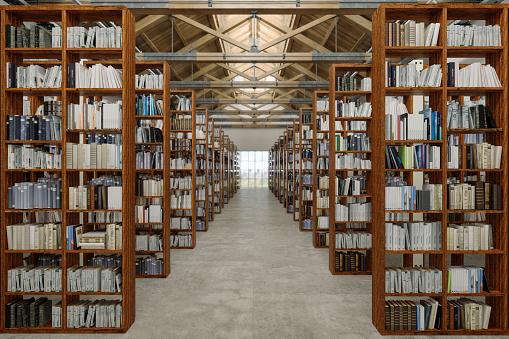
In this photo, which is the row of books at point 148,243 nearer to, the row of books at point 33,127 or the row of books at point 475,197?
the row of books at point 33,127

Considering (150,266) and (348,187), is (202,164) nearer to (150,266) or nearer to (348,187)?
(150,266)

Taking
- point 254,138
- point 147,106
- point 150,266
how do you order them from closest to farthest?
point 150,266 < point 147,106 < point 254,138

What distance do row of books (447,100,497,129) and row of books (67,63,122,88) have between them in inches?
153

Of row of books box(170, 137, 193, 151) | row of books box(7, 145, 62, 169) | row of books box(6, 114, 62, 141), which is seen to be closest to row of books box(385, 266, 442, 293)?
row of books box(7, 145, 62, 169)

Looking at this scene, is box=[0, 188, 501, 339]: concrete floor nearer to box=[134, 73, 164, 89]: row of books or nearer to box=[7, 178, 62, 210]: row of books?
box=[7, 178, 62, 210]: row of books

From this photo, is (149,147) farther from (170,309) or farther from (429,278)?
(429,278)

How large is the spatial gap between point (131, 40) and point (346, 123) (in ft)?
14.6

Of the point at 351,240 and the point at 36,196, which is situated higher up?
the point at 36,196

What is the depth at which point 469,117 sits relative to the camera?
11.9ft

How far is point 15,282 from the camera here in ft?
12.0

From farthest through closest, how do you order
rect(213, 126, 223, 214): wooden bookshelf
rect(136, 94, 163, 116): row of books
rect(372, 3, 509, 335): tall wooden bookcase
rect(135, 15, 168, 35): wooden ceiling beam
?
rect(213, 126, 223, 214): wooden bookshelf < rect(135, 15, 168, 35): wooden ceiling beam < rect(136, 94, 163, 116): row of books < rect(372, 3, 509, 335): tall wooden bookcase

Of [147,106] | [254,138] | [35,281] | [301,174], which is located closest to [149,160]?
[147,106]

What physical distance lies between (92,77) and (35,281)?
2.44m

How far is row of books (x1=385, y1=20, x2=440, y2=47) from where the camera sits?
3.61 m
